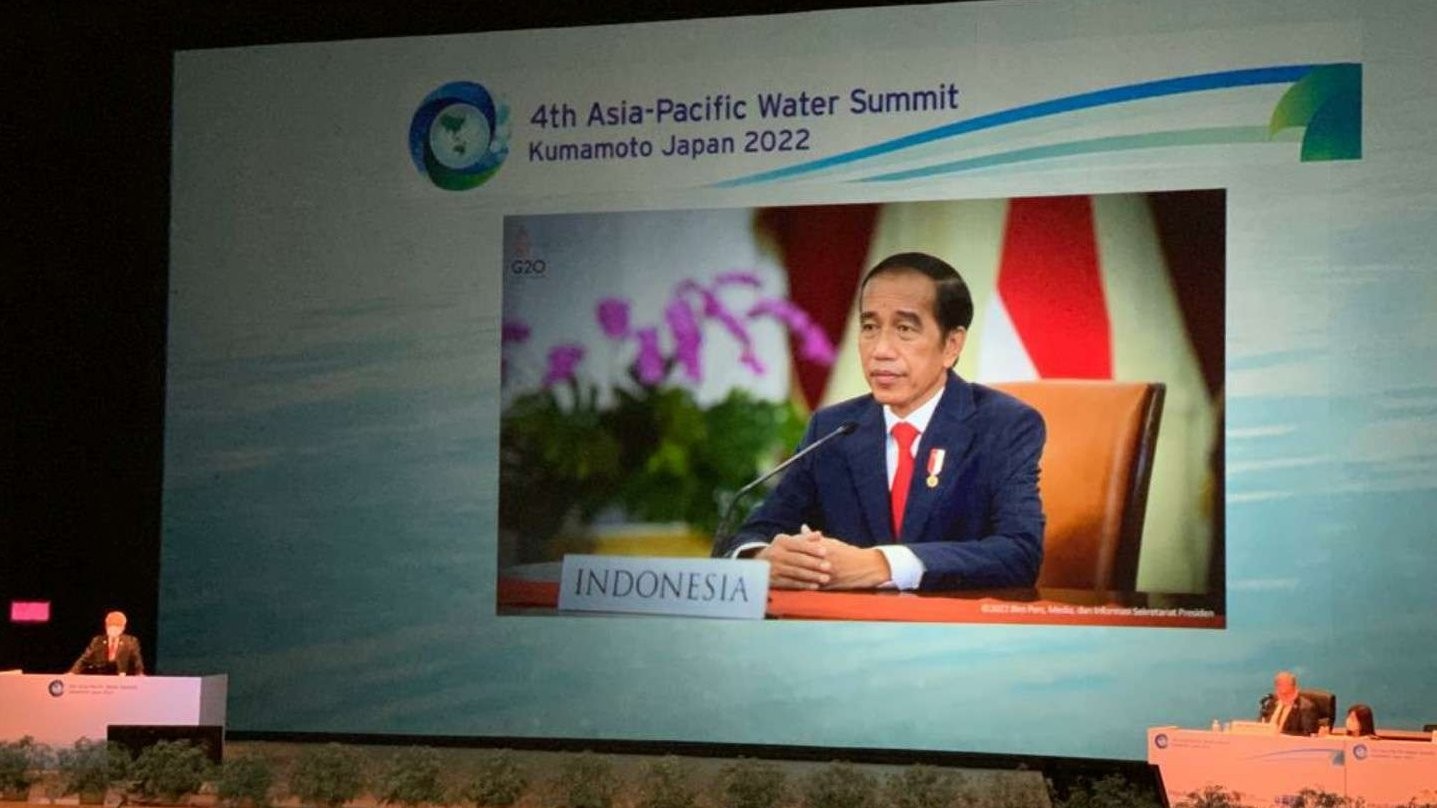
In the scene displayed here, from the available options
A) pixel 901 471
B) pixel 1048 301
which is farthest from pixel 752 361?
pixel 1048 301

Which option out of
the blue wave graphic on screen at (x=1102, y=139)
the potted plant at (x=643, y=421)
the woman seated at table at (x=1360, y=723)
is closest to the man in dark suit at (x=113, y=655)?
the potted plant at (x=643, y=421)

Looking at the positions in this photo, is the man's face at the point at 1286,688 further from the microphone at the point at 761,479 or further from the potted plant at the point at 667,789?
the microphone at the point at 761,479

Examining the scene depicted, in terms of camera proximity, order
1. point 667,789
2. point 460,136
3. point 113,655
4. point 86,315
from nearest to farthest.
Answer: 1. point 667,789
2. point 113,655
3. point 460,136
4. point 86,315

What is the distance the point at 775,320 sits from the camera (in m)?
10.1

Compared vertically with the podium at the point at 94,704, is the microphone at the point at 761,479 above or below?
above

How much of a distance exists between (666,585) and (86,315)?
3.77m

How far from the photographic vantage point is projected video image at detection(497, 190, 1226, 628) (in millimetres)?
9586

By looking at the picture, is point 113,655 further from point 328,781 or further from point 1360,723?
point 1360,723

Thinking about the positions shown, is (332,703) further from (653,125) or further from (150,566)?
(653,125)

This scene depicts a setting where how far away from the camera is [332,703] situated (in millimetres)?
10719

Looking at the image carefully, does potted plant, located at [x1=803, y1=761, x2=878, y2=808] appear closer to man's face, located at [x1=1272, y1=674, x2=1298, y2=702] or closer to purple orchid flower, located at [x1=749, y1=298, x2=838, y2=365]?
man's face, located at [x1=1272, y1=674, x2=1298, y2=702]

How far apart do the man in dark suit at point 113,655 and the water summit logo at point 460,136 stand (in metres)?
3.15

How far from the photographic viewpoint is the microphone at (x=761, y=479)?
9.98m

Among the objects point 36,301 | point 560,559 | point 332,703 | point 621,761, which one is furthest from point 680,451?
point 36,301
